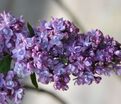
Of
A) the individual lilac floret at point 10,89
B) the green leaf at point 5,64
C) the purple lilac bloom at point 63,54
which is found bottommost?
the individual lilac floret at point 10,89

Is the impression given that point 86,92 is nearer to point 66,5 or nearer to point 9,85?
point 66,5

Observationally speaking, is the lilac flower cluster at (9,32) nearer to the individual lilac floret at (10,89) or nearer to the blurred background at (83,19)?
the individual lilac floret at (10,89)

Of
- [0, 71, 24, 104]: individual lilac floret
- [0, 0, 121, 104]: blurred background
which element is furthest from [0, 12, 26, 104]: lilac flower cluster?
Answer: [0, 0, 121, 104]: blurred background

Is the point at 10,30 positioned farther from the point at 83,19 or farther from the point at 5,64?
the point at 83,19

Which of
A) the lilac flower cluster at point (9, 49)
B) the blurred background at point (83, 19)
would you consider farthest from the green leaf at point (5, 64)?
the blurred background at point (83, 19)

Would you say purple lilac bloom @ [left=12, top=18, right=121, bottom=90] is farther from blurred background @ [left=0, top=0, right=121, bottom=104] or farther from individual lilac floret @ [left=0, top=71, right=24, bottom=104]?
blurred background @ [left=0, top=0, right=121, bottom=104]

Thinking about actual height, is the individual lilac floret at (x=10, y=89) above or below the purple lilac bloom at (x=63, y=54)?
below

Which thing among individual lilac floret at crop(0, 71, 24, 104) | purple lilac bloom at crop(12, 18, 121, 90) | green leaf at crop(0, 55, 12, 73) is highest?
purple lilac bloom at crop(12, 18, 121, 90)
